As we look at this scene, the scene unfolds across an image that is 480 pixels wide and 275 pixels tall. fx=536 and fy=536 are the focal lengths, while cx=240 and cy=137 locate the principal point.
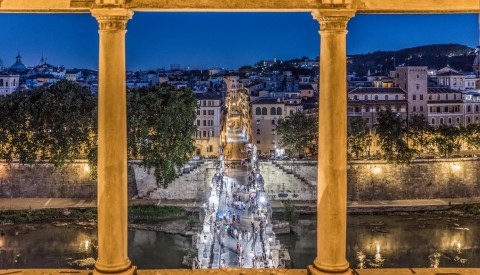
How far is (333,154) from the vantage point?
4.64m

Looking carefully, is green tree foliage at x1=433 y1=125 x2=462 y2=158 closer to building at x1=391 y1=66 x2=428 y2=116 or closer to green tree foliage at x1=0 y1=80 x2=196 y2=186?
building at x1=391 y1=66 x2=428 y2=116

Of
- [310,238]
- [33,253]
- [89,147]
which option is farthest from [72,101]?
[310,238]

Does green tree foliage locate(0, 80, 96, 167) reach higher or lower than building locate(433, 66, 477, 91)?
lower

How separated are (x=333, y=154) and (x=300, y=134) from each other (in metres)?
24.0

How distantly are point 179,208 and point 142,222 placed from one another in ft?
6.12

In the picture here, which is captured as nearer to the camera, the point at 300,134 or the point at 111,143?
the point at 111,143

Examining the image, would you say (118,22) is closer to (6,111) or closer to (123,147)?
(123,147)

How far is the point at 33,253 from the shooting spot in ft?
58.0

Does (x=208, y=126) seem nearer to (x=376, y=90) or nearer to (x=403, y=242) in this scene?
(x=376, y=90)

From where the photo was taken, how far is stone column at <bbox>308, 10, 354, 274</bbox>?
15.0 ft

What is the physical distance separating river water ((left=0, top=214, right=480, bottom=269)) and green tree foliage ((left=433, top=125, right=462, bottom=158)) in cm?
→ 518

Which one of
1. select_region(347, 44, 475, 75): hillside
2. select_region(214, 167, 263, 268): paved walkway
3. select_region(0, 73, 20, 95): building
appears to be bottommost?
select_region(214, 167, 263, 268): paved walkway

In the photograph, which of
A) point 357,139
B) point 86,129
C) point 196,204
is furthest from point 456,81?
point 86,129

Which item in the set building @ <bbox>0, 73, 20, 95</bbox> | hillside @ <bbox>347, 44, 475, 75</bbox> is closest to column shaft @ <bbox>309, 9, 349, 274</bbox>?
building @ <bbox>0, 73, 20, 95</bbox>
